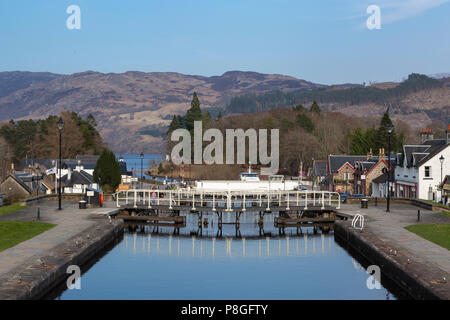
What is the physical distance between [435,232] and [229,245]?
14.7m

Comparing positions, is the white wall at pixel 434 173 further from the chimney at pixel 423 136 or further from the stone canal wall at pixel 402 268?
the stone canal wall at pixel 402 268

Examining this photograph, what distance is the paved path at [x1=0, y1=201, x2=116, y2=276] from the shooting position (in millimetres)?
32562

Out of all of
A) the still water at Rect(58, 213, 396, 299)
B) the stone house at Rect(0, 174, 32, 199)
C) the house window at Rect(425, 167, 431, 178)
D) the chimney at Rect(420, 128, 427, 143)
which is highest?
the chimney at Rect(420, 128, 427, 143)

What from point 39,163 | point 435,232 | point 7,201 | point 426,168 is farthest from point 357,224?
point 39,163

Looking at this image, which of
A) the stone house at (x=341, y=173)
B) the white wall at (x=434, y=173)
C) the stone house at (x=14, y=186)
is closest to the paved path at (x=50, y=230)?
the stone house at (x=14, y=186)

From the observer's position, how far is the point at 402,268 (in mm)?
30703

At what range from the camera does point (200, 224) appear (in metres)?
58.4

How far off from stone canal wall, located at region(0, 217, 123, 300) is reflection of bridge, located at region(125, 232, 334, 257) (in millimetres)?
3621

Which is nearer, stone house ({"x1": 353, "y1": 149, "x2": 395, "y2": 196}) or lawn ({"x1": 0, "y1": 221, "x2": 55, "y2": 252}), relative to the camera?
lawn ({"x1": 0, "y1": 221, "x2": 55, "y2": 252})

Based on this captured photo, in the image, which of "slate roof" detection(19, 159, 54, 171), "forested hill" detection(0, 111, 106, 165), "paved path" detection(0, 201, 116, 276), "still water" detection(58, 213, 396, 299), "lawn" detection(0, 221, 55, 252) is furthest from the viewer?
"forested hill" detection(0, 111, 106, 165)

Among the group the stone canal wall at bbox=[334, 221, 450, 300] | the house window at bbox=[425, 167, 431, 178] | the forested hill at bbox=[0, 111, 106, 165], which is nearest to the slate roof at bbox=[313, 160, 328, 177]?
the house window at bbox=[425, 167, 431, 178]

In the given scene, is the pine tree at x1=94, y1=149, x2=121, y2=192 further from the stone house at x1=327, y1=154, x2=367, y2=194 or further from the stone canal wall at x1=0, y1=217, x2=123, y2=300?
the stone canal wall at x1=0, y1=217, x2=123, y2=300

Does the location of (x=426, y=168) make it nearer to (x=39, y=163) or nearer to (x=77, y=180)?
(x=77, y=180)
